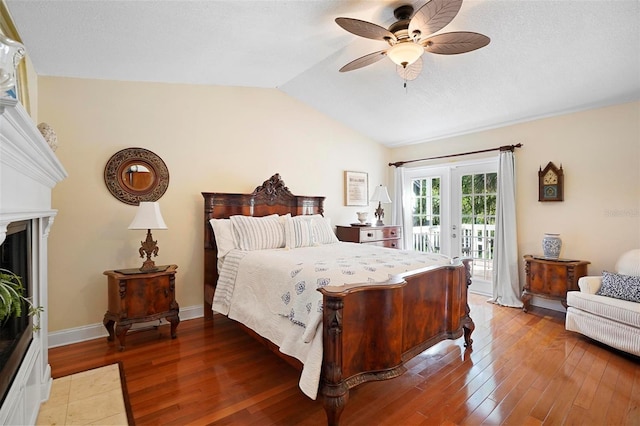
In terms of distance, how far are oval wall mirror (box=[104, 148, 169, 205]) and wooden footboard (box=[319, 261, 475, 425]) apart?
246cm

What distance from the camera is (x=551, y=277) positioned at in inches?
138

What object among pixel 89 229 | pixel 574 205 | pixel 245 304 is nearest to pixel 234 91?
pixel 89 229

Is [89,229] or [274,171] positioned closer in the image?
[89,229]

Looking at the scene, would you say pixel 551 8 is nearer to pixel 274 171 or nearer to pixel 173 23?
pixel 173 23

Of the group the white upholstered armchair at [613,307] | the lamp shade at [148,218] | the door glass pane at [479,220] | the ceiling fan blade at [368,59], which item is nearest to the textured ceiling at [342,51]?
the ceiling fan blade at [368,59]

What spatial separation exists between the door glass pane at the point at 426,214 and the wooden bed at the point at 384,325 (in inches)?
92.9

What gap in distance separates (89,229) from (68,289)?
58 cm

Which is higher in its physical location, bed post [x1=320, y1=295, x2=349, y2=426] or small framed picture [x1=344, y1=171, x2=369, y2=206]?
small framed picture [x1=344, y1=171, x2=369, y2=206]

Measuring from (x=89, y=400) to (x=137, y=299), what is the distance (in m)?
0.90

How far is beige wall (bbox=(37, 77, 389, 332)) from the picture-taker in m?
2.87

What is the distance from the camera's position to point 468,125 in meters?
4.32

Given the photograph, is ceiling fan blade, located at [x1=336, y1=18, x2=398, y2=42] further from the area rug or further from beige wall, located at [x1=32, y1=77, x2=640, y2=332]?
the area rug

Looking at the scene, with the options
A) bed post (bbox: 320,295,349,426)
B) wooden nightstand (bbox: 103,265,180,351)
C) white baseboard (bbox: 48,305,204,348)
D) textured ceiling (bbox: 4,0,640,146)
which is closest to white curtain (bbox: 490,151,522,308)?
textured ceiling (bbox: 4,0,640,146)

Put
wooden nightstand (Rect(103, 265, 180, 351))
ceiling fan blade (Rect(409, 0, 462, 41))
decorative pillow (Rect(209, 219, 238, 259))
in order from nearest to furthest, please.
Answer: ceiling fan blade (Rect(409, 0, 462, 41)) → wooden nightstand (Rect(103, 265, 180, 351)) → decorative pillow (Rect(209, 219, 238, 259))
